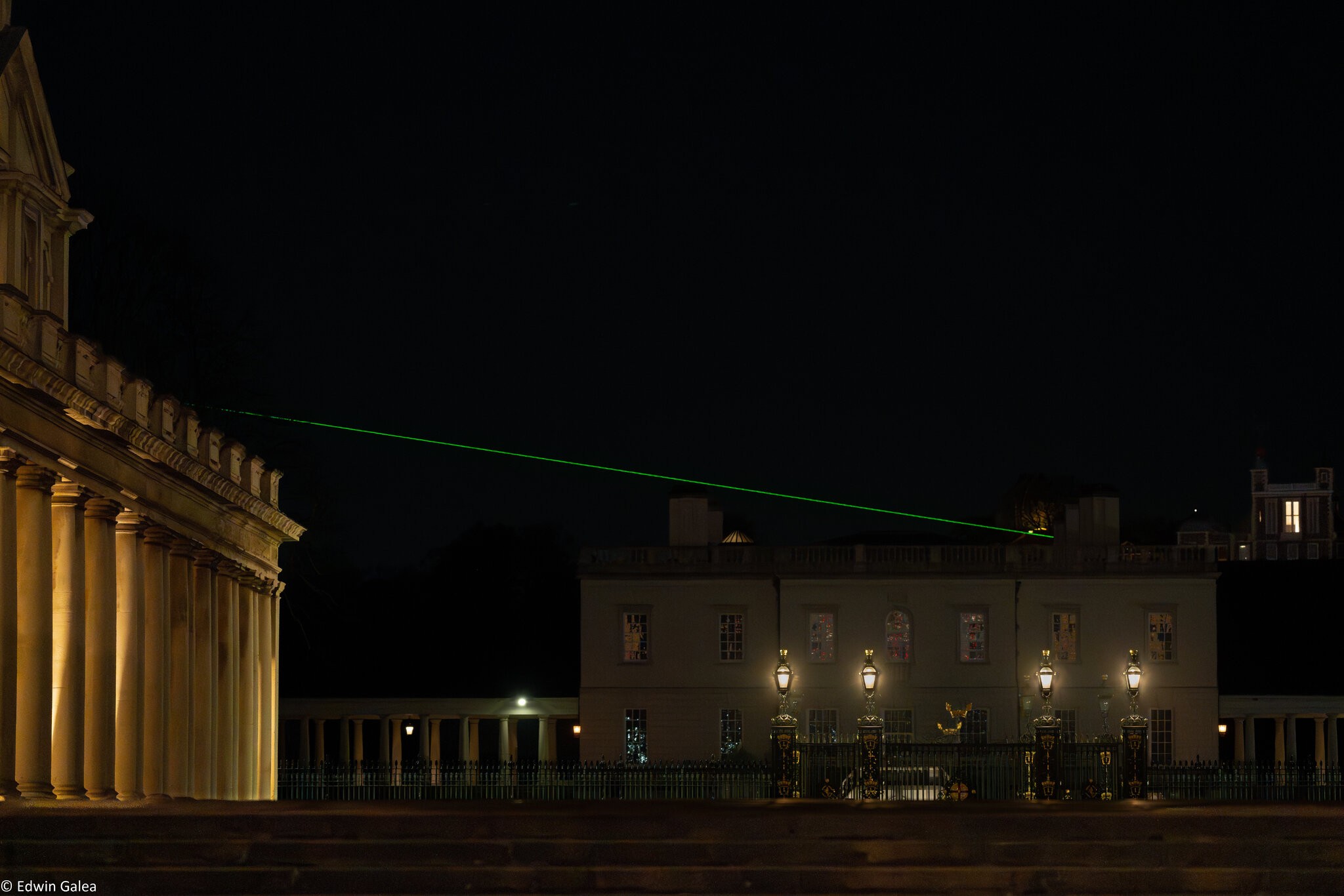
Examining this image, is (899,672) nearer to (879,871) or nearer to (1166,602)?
(1166,602)

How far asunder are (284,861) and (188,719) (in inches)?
731

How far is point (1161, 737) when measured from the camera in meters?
71.4

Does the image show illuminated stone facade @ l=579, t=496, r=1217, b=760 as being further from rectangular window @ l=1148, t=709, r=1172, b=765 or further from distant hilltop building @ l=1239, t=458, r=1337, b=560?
distant hilltop building @ l=1239, t=458, r=1337, b=560

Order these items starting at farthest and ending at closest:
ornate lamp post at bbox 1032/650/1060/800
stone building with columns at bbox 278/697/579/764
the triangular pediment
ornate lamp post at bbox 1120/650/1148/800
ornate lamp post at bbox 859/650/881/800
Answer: stone building with columns at bbox 278/697/579/764
ornate lamp post at bbox 1032/650/1060/800
ornate lamp post at bbox 1120/650/1148/800
ornate lamp post at bbox 859/650/881/800
the triangular pediment

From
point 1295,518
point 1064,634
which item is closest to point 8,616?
point 1064,634

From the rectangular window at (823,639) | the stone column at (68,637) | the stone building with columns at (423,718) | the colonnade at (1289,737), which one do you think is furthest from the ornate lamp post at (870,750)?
the colonnade at (1289,737)

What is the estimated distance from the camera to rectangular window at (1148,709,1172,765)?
70.8 metres

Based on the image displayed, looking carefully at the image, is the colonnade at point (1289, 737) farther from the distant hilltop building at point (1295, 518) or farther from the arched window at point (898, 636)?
the distant hilltop building at point (1295, 518)

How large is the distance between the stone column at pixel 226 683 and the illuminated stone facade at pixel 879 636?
30003 mm

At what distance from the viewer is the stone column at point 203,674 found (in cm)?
3969

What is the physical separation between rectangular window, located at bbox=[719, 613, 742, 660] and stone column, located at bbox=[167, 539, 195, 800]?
35.2 meters

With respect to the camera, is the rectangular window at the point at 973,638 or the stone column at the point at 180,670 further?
the rectangular window at the point at 973,638

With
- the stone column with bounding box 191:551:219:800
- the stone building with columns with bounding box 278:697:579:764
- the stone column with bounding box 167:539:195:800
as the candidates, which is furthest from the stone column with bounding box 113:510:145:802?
the stone building with columns with bounding box 278:697:579:764

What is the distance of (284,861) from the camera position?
2080 cm
